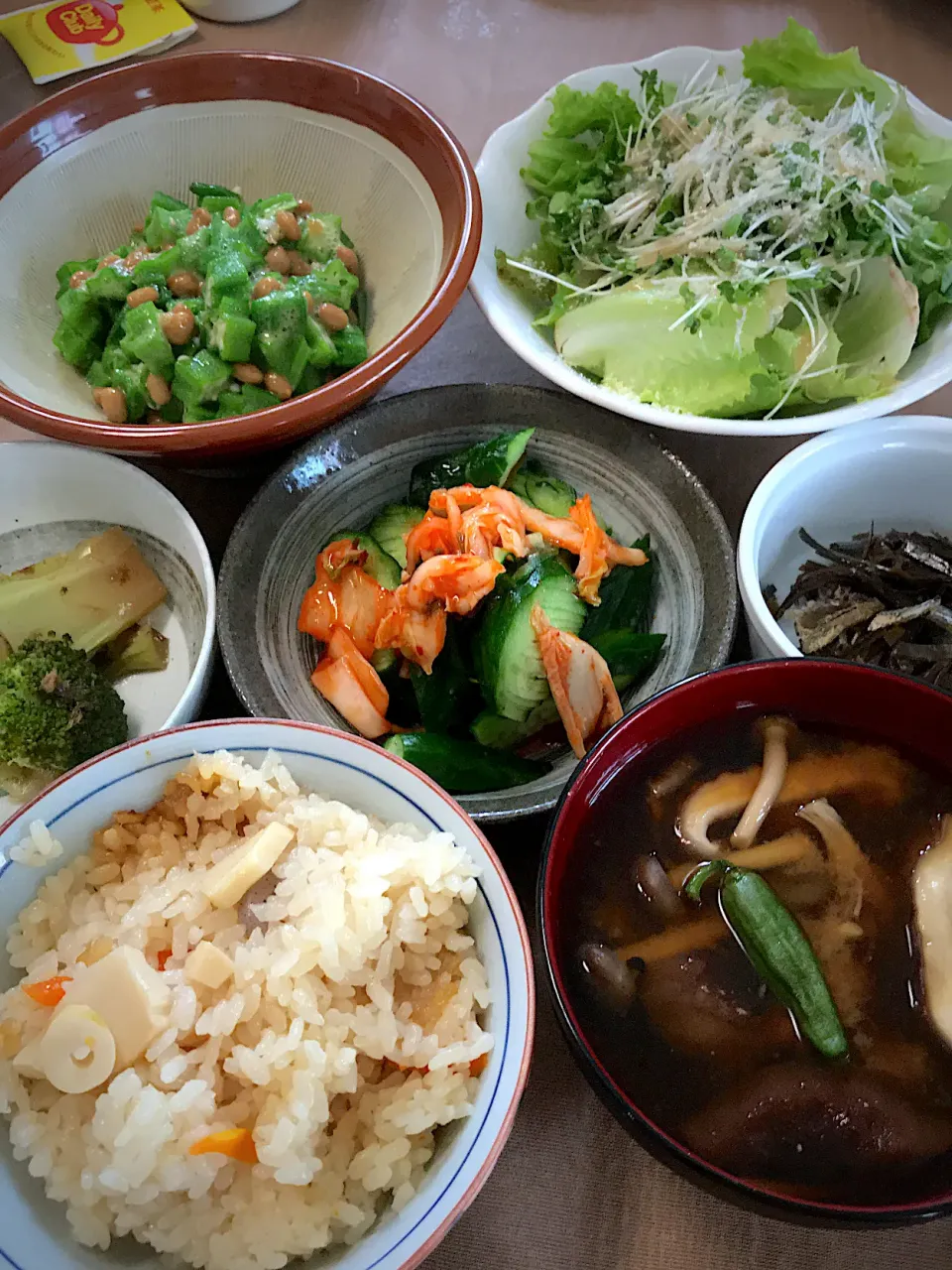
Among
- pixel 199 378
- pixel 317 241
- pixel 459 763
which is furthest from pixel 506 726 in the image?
pixel 317 241

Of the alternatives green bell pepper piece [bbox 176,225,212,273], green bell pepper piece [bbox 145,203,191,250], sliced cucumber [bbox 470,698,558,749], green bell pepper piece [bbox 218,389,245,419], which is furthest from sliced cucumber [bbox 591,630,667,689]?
green bell pepper piece [bbox 145,203,191,250]

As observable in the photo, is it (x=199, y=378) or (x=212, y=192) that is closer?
(x=199, y=378)

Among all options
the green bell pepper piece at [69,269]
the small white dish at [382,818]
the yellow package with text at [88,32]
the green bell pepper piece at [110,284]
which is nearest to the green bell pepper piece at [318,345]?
the green bell pepper piece at [110,284]

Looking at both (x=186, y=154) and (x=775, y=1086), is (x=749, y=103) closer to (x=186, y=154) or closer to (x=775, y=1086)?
(x=186, y=154)

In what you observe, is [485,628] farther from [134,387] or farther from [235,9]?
[235,9]

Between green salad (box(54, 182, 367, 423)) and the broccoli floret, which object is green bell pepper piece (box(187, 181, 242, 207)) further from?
the broccoli floret

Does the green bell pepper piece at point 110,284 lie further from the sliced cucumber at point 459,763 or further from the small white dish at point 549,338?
the sliced cucumber at point 459,763
